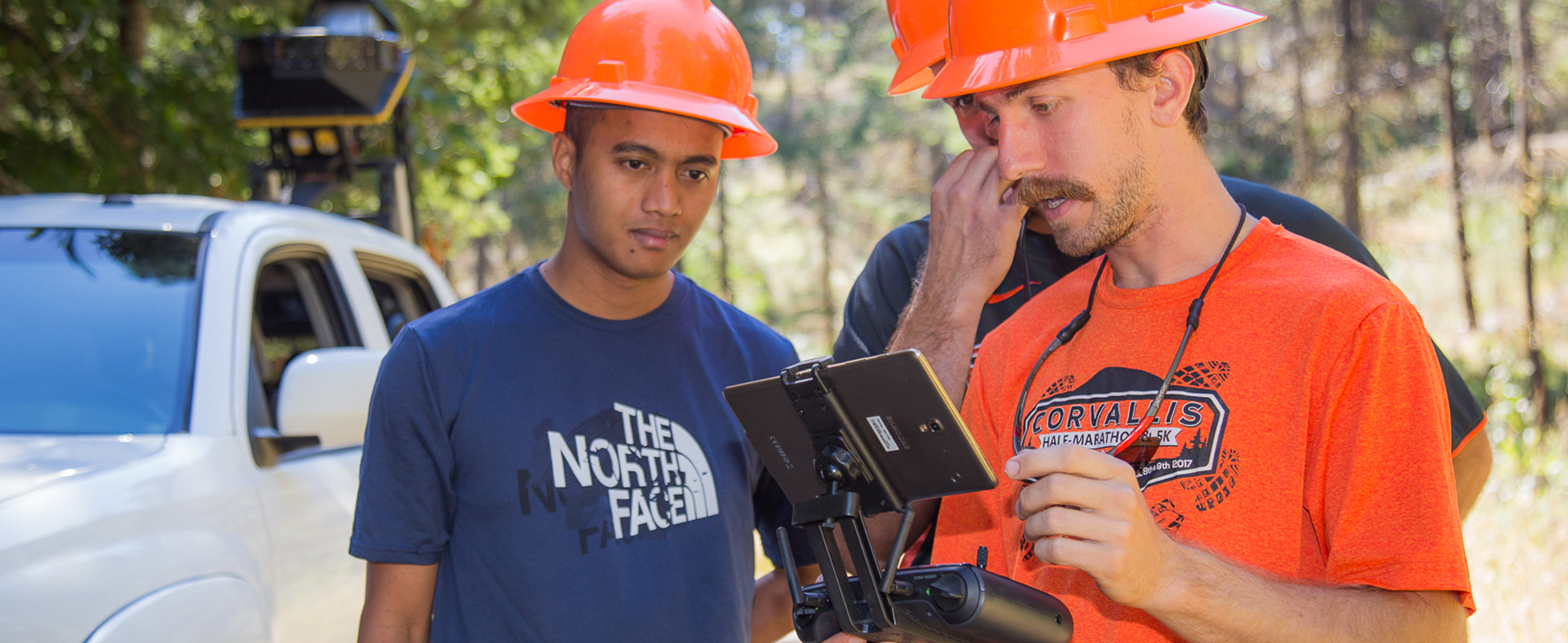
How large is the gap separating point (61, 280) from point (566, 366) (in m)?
1.58

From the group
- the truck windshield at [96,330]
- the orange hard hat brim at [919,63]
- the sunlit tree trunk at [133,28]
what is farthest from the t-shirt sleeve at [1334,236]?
the sunlit tree trunk at [133,28]

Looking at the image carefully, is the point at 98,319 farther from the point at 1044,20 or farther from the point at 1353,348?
the point at 1353,348

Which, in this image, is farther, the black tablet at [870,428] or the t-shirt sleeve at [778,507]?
the t-shirt sleeve at [778,507]

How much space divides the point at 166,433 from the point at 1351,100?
14.2 m

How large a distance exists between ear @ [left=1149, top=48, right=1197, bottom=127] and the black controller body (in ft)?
2.75

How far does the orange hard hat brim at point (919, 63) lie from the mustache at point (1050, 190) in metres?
0.74

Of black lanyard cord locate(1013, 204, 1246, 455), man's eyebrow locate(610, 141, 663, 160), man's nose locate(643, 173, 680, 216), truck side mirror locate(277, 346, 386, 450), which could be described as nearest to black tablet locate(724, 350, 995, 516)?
black lanyard cord locate(1013, 204, 1246, 455)

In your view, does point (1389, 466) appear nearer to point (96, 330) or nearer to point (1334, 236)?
point (1334, 236)

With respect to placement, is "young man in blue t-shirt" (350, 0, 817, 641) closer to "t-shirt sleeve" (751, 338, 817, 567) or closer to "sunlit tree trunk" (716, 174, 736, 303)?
"t-shirt sleeve" (751, 338, 817, 567)

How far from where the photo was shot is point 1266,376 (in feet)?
5.50

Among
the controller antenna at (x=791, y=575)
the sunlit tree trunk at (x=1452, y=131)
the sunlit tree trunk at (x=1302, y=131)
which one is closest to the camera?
the controller antenna at (x=791, y=575)

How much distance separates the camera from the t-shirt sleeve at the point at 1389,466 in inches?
58.6

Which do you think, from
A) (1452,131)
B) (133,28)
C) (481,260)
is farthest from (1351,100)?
(481,260)

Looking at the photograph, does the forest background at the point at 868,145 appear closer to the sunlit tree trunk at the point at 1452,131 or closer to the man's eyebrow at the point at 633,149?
the sunlit tree trunk at the point at 1452,131
